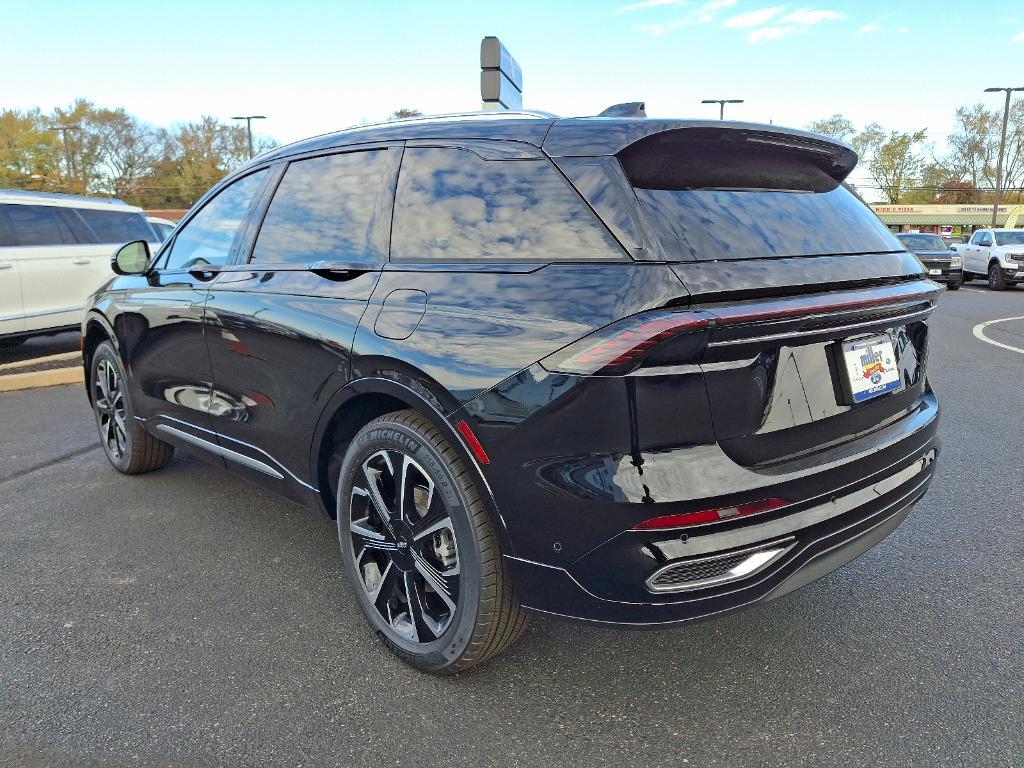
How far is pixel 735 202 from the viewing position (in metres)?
2.21

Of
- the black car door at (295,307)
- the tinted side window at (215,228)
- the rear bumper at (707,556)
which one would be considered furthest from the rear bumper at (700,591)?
the tinted side window at (215,228)

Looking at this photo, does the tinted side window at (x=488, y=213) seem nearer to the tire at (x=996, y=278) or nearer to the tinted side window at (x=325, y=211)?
the tinted side window at (x=325, y=211)

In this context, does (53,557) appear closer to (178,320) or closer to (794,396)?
(178,320)

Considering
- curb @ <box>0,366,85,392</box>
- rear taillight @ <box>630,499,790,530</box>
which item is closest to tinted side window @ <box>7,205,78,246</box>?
curb @ <box>0,366,85,392</box>

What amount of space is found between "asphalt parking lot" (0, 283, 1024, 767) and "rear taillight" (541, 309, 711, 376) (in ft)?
3.49

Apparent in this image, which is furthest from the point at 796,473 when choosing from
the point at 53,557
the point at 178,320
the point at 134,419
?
the point at 134,419

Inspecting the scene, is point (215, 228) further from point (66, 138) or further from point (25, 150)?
point (25, 150)

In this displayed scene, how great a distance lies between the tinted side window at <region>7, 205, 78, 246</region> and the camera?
8.31 meters

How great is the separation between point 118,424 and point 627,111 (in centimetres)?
356

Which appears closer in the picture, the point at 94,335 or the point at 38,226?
the point at 94,335

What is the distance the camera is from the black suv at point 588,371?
1887 millimetres

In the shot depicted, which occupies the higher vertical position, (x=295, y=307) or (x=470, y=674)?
(x=295, y=307)

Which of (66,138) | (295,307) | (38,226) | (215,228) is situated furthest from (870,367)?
(66,138)

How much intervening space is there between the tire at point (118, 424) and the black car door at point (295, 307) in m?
1.17
